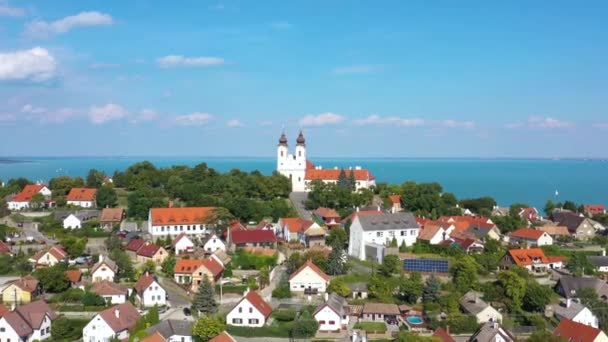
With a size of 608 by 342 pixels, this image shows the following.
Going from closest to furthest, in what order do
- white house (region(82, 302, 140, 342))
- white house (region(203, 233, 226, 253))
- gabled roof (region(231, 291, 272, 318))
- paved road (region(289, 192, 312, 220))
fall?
1. white house (region(82, 302, 140, 342))
2. gabled roof (region(231, 291, 272, 318))
3. white house (region(203, 233, 226, 253))
4. paved road (region(289, 192, 312, 220))

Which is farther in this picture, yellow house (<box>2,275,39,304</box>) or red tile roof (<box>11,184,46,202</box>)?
red tile roof (<box>11,184,46,202</box>)

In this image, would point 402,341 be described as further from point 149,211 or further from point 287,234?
point 149,211

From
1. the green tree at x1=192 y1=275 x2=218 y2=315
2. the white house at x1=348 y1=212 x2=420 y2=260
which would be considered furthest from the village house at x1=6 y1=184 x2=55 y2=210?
the white house at x1=348 y1=212 x2=420 y2=260

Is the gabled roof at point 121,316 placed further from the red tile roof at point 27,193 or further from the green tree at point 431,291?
the red tile roof at point 27,193

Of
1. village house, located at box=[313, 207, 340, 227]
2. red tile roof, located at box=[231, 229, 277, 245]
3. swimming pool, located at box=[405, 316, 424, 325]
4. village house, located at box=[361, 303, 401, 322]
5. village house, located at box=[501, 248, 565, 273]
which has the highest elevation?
village house, located at box=[313, 207, 340, 227]

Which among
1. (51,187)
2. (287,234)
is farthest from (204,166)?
(287,234)

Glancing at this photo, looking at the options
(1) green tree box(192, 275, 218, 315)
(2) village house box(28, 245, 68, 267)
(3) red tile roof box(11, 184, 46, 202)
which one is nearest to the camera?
(1) green tree box(192, 275, 218, 315)

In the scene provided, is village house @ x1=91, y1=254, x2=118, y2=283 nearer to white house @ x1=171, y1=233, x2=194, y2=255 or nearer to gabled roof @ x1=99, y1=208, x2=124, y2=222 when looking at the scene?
white house @ x1=171, y1=233, x2=194, y2=255
